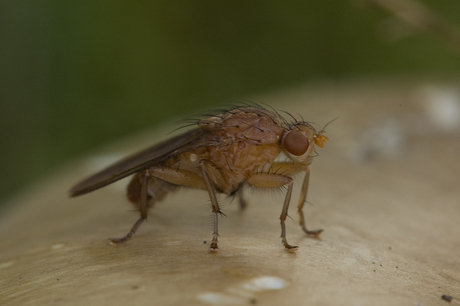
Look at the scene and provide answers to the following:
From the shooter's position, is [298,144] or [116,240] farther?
[298,144]

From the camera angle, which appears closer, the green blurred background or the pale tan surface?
the pale tan surface

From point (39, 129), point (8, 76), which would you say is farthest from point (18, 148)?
point (8, 76)

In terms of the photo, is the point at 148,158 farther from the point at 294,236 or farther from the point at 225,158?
the point at 294,236

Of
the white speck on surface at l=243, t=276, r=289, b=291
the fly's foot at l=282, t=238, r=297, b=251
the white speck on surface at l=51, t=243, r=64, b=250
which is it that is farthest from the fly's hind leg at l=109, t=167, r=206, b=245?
the white speck on surface at l=243, t=276, r=289, b=291

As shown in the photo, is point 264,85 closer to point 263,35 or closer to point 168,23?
point 263,35

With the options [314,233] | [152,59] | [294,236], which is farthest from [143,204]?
[152,59]

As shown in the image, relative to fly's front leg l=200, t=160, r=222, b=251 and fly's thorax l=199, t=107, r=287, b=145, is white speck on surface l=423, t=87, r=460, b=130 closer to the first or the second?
fly's thorax l=199, t=107, r=287, b=145
